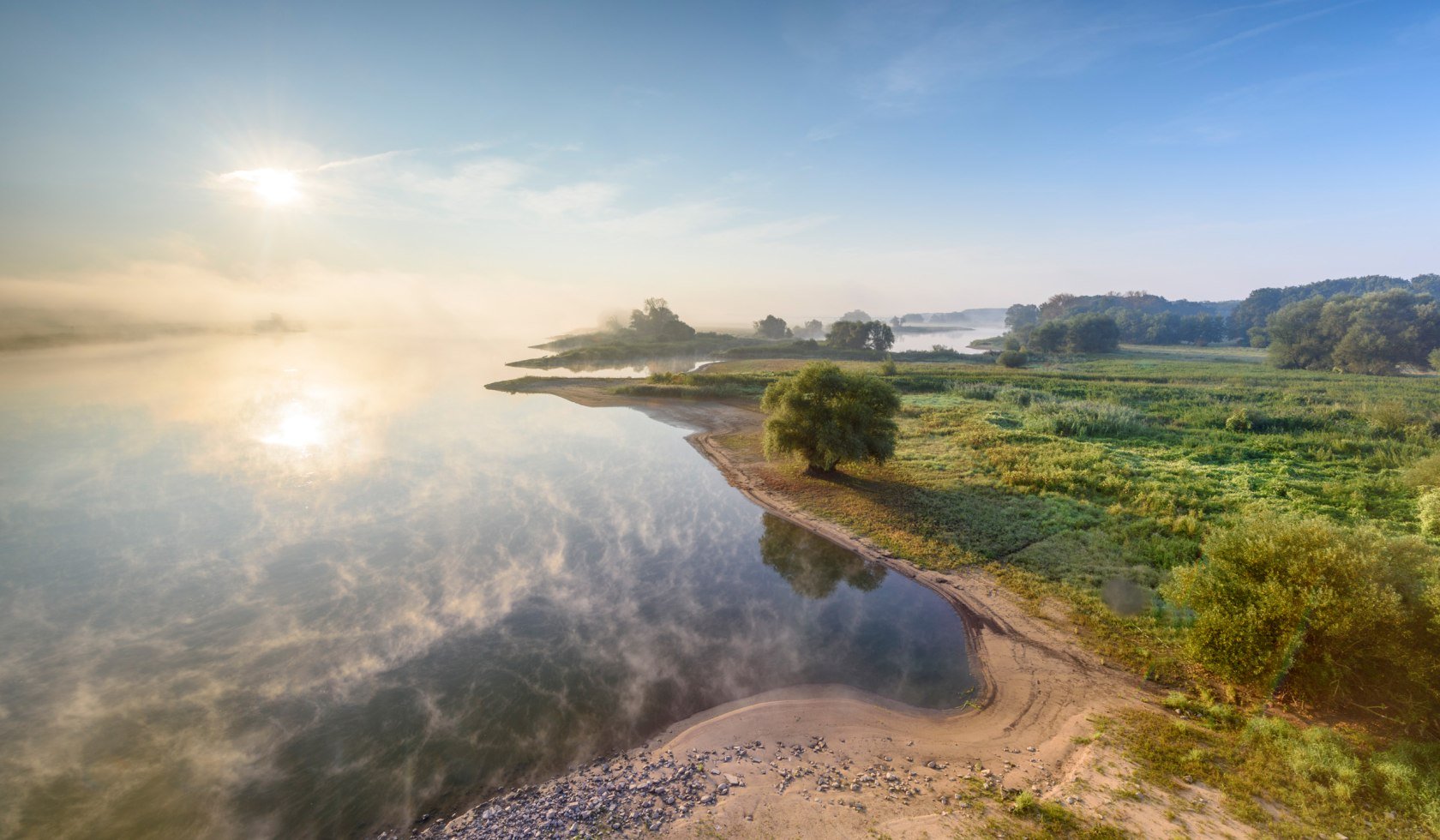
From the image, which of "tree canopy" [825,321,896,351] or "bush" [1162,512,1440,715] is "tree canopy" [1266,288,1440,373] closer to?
"tree canopy" [825,321,896,351]

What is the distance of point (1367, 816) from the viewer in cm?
935

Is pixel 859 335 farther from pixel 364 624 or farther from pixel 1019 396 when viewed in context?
pixel 364 624

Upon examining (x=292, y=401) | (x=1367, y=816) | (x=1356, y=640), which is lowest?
(x=1367, y=816)

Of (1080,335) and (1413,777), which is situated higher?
(1080,335)

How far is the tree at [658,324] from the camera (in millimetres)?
139500

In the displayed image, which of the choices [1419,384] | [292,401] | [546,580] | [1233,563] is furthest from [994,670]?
[1419,384]

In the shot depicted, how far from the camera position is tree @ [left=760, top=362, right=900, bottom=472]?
98.0 ft

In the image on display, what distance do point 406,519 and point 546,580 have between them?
10795mm

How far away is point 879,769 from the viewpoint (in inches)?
463

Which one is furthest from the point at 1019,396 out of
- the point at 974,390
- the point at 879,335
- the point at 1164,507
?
the point at 879,335

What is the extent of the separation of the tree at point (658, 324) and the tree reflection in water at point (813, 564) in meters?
118

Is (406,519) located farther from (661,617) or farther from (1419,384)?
(1419,384)

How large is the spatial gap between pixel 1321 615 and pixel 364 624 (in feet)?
91.4

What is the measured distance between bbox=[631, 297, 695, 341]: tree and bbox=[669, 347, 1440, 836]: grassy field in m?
92.4
